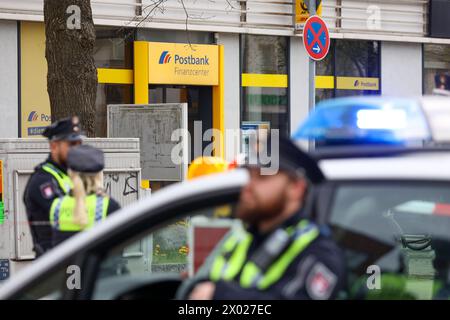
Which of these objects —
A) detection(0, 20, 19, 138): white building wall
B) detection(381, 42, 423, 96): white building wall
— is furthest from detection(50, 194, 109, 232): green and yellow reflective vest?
detection(381, 42, 423, 96): white building wall

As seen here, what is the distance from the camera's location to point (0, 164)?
32.7 feet

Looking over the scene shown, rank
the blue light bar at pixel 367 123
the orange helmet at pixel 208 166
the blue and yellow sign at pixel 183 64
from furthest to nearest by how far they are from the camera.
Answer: the blue and yellow sign at pixel 183 64, the orange helmet at pixel 208 166, the blue light bar at pixel 367 123

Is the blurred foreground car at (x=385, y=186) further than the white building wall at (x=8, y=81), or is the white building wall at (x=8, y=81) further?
the white building wall at (x=8, y=81)

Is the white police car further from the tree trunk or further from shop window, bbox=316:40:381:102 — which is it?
shop window, bbox=316:40:381:102

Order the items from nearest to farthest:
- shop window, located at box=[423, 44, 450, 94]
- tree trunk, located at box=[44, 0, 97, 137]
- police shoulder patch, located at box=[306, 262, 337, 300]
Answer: police shoulder patch, located at box=[306, 262, 337, 300], tree trunk, located at box=[44, 0, 97, 137], shop window, located at box=[423, 44, 450, 94]

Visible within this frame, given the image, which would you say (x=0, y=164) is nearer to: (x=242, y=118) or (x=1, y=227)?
(x=1, y=227)

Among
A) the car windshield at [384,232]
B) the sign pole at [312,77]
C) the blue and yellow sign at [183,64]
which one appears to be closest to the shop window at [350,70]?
the blue and yellow sign at [183,64]

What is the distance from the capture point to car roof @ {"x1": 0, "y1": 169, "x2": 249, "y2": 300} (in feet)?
9.61

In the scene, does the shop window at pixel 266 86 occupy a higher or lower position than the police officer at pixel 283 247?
higher

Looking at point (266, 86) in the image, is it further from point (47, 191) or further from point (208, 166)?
point (208, 166)

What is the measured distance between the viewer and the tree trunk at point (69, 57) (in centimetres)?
1102

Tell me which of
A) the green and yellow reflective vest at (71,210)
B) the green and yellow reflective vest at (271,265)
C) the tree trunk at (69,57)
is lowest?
the green and yellow reflective vest at (71,210)

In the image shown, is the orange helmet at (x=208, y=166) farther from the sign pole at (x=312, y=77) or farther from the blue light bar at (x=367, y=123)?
the sign pole at (x=312, y=77)

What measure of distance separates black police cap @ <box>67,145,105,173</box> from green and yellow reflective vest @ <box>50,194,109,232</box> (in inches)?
6.6
